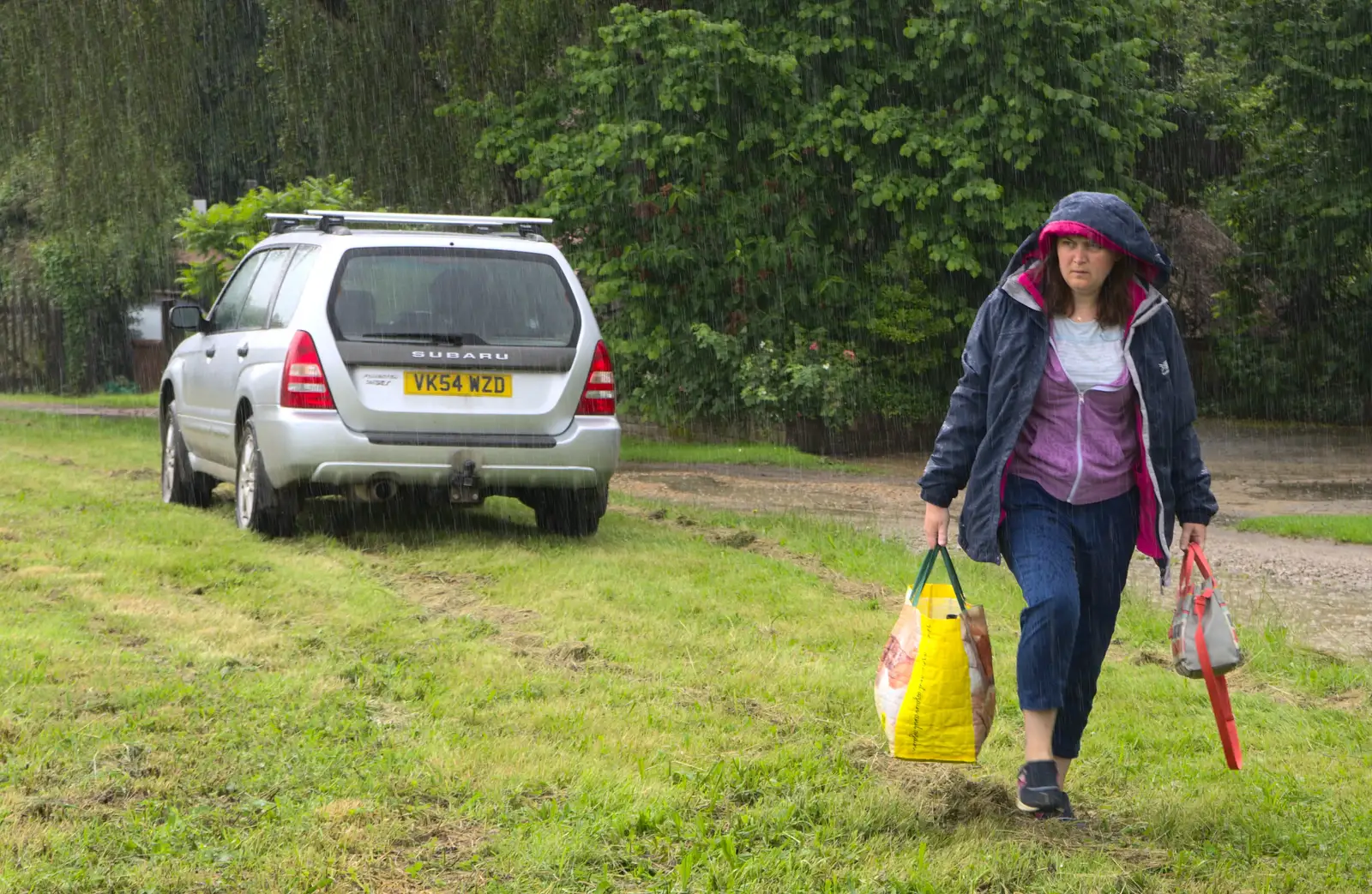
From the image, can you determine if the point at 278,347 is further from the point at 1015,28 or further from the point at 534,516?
the point at 1015,28

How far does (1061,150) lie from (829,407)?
4.04 meters

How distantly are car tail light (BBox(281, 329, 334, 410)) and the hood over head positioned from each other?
5227mm

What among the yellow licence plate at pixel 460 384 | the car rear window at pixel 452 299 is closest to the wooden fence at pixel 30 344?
the car rear window at pixel 452 299

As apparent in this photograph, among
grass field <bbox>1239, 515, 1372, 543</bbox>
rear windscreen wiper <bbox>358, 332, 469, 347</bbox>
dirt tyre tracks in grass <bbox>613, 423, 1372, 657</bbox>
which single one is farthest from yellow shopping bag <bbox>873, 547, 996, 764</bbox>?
grass field <bbox>1239, 515, 1372, 543</bbox>

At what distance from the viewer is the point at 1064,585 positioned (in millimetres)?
4324

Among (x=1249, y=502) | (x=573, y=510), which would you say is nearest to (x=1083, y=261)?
(x=573, y=510)

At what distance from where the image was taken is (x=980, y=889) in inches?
154

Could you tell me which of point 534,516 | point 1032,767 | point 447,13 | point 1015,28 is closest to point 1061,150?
point 1015,28

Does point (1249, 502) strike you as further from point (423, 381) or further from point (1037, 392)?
point (1037, 392)

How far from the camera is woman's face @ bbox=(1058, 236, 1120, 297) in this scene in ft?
14.5

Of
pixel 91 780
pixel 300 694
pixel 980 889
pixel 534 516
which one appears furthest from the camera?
pixel 534 516

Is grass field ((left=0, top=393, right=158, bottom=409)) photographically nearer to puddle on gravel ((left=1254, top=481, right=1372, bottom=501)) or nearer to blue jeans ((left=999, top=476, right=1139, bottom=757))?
puddle on gravel ((left=1254, top=481, right=1372, bottom=501))

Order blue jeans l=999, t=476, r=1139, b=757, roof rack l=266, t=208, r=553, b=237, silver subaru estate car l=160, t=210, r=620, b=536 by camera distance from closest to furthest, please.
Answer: blue jeans l=999, t=476, r=1139, b=757 → silver subaru estate car l=160, t=210, r=620, b=536 → roof rack l=266, t=208, r=553, b=237

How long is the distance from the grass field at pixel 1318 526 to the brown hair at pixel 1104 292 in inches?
322
